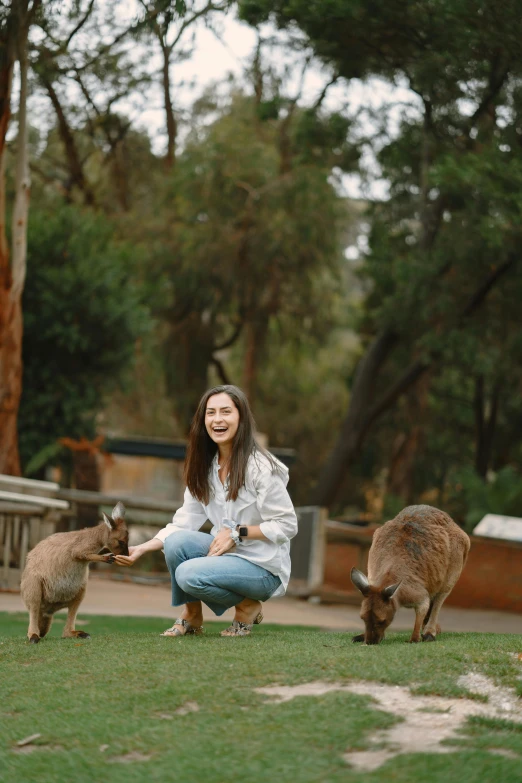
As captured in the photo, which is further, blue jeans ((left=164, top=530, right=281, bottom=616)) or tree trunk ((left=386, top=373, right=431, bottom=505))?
tree trunk ((left=386, top=373, right=431, bottom=505))

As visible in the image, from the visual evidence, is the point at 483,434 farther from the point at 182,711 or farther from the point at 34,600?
the point at 182,711

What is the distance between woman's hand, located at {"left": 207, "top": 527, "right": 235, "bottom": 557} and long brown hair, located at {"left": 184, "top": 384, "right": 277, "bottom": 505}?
24 cm

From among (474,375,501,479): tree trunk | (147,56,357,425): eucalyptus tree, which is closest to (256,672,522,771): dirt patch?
(147,56,357,425): eucalyptus tree

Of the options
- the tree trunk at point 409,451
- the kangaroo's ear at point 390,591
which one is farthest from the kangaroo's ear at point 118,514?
the tree trunk at point 409,451

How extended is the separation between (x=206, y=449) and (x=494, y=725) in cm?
298

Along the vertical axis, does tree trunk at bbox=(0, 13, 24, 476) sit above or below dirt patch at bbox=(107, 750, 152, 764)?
above

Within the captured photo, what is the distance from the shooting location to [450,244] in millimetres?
18875

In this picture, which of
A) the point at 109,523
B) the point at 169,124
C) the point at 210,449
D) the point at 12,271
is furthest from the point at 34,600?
the point at 169,124

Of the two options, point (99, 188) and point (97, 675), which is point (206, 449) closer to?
point (97, 675)

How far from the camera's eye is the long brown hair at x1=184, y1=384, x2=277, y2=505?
6.76 meters

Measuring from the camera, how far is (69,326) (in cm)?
1884

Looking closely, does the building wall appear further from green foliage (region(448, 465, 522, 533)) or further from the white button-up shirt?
the white button-up shirt

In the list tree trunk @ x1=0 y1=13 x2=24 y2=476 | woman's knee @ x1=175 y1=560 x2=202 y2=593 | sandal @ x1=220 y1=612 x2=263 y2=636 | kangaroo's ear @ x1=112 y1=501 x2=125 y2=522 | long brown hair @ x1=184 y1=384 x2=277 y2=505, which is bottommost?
sandal @ x1=220 y1=612 x2=263 y2=636

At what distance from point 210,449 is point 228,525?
578 millimetres
